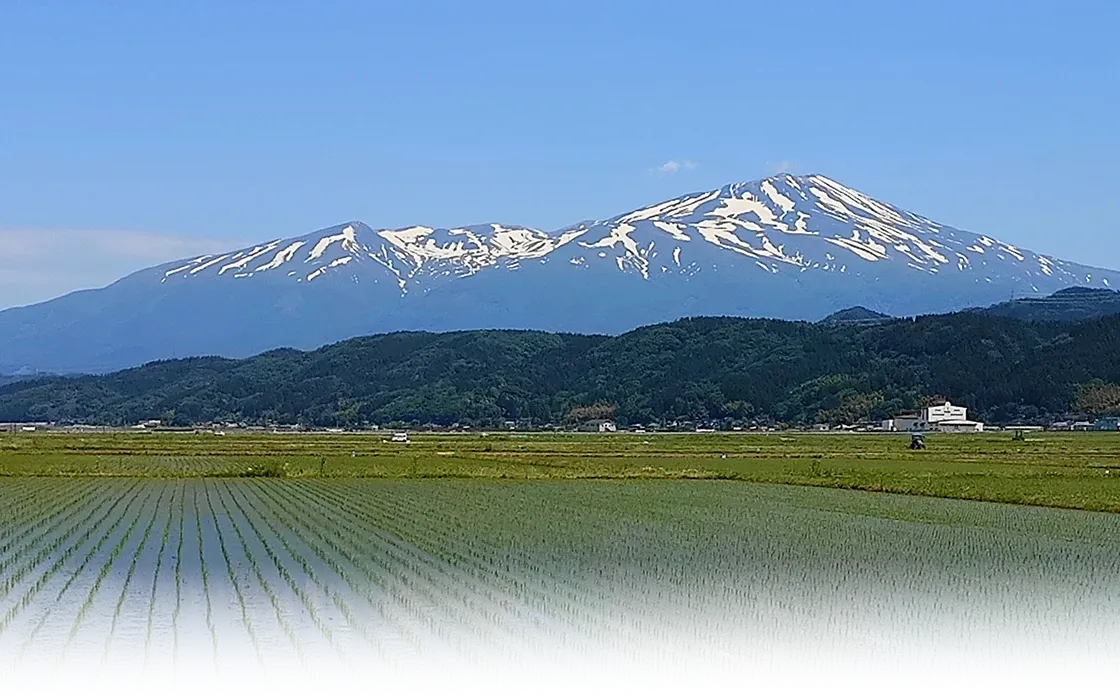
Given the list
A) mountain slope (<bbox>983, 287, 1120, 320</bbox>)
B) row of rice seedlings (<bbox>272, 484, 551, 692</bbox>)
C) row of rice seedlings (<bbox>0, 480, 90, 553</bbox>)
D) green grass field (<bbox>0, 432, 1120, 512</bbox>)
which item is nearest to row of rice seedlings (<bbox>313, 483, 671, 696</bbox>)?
row of rice seedlings (<bbox>272, 484, 551, 692</bbox>)

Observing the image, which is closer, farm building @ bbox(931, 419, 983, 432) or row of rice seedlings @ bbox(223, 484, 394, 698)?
row of rice seedlings @ bbox(223, 484, 394, 698)

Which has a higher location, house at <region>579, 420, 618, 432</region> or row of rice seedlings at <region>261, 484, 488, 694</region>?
house at <region>579, 420, 618, 432</region>

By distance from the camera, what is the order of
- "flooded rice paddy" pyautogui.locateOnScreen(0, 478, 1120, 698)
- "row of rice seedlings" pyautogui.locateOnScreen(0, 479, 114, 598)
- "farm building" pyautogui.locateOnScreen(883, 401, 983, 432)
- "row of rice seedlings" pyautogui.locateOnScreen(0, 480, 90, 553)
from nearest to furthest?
"flooded rice paddy" pyautogui.locateOnScreen(0, 478, 1120, 698)
"row of rice seedlings" pyautogui.locateOnScreen(0, 479, 114, 598)
"row of rice seedlings" pyautogui.locateOnScreen(0, 480, 90, 553)
"farm building" pyautogui.locateOnScreen(883, 401, 983, 432)

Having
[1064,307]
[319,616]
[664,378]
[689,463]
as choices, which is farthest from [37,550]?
[1064,307]

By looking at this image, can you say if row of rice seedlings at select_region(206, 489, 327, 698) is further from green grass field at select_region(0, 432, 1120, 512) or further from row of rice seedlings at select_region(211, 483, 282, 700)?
green grass field at select_region(0, 432, 1120, 512)

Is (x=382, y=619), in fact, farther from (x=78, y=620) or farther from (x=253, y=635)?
(x=78, y=620)

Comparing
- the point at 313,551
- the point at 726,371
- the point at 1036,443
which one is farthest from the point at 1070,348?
the point at 313,551

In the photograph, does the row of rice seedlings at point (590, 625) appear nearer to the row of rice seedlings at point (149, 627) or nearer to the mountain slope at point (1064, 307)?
the row of rice seedlings at point (149, 627)
